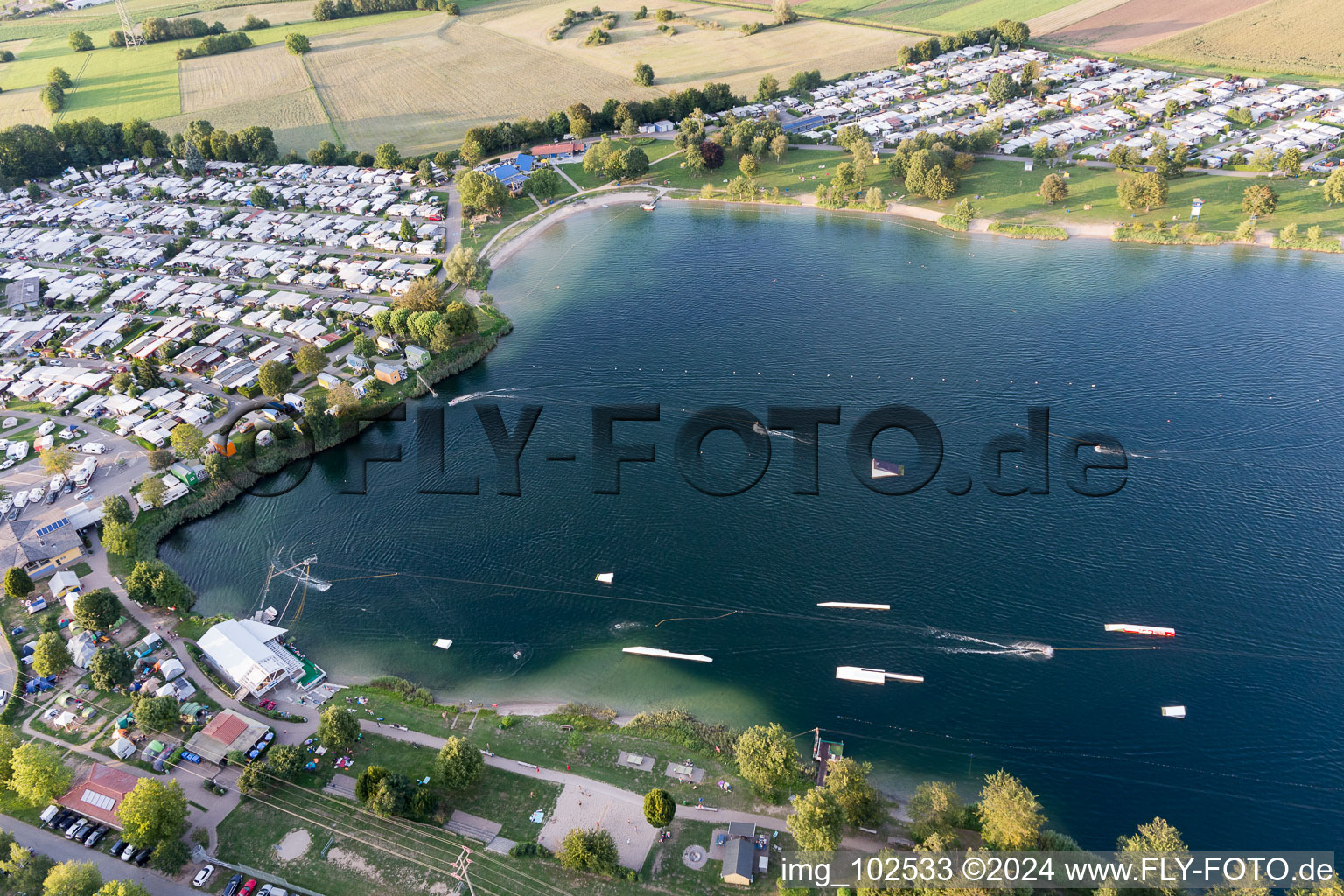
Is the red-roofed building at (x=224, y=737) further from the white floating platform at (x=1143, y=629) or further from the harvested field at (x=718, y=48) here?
the harvested field at (x=718, y=48)

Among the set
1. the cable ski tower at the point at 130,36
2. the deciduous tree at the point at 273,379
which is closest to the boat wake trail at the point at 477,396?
the deciduous tree at the point at 273,379

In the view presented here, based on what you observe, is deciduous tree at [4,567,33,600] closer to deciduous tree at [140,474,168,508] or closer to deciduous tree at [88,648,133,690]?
deciduous tree at [140,474,168,508]

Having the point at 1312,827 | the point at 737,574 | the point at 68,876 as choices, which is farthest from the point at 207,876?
the point at 1312,827

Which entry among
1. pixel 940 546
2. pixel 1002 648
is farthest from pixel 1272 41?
pixel 1002 648

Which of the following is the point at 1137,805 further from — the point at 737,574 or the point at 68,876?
the point at 68,876

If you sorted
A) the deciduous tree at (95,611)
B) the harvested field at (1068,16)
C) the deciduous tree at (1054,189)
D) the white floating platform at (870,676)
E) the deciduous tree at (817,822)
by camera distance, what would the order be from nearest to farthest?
1. the deciduous tree at (817,822)
2. the white floating platform at (870,676)
3. the deciduous tree at (95,611)
4. the deciduous tree at (1054,189)
5. the harvested field at (1068,16)
